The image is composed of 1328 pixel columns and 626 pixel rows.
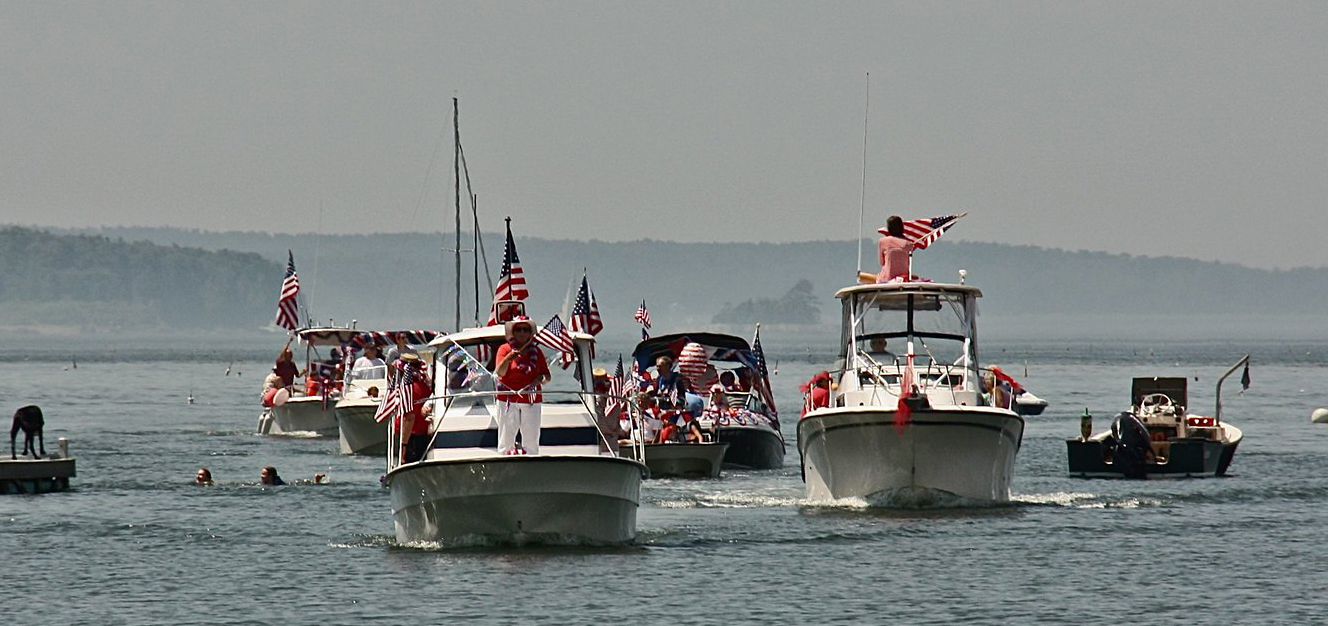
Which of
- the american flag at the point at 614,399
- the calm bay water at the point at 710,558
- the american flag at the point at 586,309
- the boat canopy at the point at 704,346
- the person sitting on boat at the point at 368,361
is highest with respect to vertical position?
the american flag at the point at 586,309

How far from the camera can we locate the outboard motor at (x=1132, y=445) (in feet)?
137

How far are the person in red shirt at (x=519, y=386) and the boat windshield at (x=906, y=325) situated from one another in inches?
344

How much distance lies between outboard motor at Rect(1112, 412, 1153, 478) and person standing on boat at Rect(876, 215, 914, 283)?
9844 millimetres

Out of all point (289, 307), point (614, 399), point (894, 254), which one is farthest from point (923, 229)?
point (289, 307)

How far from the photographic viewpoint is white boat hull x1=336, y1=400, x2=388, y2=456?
167 ft

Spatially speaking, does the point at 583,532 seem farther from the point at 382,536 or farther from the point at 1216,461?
the point at 1216,461

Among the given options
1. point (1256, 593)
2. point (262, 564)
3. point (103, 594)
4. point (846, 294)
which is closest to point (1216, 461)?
point (846, 294)

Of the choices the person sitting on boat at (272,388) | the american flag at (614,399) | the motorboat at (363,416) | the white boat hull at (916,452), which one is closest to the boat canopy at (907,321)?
the white boat hull at (916,452)

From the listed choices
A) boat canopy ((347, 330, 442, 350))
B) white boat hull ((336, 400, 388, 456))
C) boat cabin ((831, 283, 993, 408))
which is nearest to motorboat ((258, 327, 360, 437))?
boat canopy ((347, 330, 442, 350))

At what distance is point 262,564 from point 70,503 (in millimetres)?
10364

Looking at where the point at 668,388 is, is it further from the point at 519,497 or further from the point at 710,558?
the point at 519,497

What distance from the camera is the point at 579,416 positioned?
86.9ft

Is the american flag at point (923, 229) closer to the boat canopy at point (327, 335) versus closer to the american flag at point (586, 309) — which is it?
the american flag at point (586, 309)

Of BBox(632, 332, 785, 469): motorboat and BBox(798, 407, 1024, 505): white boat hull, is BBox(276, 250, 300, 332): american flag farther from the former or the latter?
BBox(798, 407, 1024, 505): white boat hull
